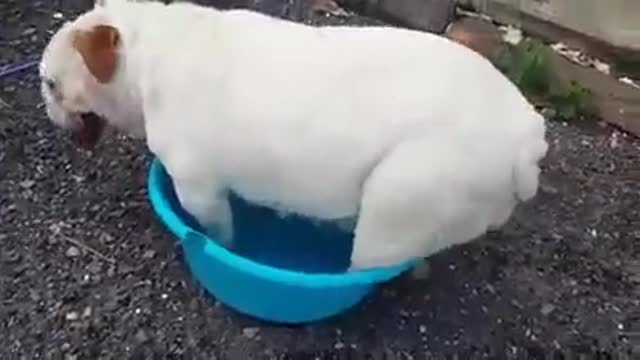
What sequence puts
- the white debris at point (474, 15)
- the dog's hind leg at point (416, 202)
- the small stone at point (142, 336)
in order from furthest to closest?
the white debris at point (474, 15) → the small stone at point (142, 336) → the dog's hind leg at point (416, 202)

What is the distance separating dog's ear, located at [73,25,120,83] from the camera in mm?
1702

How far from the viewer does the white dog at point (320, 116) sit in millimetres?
1604

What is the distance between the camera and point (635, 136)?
7.75ft

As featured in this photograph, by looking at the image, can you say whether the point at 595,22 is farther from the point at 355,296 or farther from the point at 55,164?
the point at 55,164

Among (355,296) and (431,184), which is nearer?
(431,184)

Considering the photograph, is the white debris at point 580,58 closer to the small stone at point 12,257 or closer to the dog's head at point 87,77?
the dog's head at point 87,77

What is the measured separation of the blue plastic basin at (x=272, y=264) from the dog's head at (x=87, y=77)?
Answer: 0.42 ft

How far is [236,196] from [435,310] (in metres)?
0.37

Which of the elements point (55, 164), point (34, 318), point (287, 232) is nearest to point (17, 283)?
point (34, 318)

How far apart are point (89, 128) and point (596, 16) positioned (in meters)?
1.17

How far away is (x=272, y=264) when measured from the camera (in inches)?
77.9

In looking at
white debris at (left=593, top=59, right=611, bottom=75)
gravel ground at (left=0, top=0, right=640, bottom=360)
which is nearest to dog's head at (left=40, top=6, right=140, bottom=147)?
gravel ground at (left=0, top=0, right=640, bottom=360)

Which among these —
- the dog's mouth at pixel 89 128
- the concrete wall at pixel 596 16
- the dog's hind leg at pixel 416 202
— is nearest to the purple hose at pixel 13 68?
the dog's mouth at pixel 89 128

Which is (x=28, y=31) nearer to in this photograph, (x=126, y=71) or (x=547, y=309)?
(x=126, y=71)
